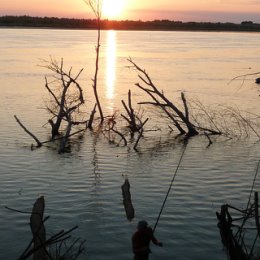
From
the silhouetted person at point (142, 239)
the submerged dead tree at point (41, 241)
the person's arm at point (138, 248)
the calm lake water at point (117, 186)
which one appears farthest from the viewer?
the calm lake water at point (117, 186)

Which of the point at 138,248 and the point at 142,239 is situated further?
the point at 138,248

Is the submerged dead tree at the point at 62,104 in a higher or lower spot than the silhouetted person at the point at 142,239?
lower

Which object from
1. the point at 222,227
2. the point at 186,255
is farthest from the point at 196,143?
the point at 222,227

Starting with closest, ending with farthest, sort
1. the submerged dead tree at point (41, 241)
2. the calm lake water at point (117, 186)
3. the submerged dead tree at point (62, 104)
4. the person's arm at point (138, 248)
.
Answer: the submerged dead tree at point (41, 241) < the person's arm at point (138, 248) < the calm lake water at point (117, 186) < the submerged dead tree at point (62, 104)

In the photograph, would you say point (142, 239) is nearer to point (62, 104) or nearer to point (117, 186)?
point (117, 186)

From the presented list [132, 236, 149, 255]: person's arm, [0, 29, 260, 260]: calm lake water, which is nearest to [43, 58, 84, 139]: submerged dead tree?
[0, 29, 260, 260]: calm lake water

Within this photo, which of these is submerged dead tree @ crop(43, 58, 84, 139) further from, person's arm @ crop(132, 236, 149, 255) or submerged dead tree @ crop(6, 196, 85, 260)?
person's arm @ crop(132, 236, 149, 255)

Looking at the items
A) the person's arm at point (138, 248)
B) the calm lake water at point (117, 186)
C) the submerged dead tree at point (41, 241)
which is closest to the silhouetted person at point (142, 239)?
the person's arm at point (138, 248)

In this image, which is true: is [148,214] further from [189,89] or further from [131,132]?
[189,89]

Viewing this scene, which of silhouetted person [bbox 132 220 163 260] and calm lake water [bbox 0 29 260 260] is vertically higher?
silhouetted person [bbox 132 220 163 260]

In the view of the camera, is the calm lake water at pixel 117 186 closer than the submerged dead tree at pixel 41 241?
No

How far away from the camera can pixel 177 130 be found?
49.2 meters

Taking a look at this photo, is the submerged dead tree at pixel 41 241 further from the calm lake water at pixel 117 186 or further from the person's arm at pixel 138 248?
the person's arm at pixel 138 248

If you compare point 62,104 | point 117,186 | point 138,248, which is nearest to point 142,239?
point 138,248
